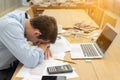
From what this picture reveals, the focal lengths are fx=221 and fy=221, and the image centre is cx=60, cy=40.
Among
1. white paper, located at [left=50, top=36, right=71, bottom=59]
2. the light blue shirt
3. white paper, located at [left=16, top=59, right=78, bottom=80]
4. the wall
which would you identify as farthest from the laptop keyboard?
the wall

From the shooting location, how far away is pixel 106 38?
1.74m

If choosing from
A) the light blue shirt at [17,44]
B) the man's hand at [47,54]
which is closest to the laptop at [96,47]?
the man's hand at [47,54]

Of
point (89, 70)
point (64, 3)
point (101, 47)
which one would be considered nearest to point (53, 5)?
point (64, 3)

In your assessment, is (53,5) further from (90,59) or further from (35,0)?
(90,59)

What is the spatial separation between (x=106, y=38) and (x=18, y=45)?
71cm

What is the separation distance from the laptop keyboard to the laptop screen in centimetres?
6

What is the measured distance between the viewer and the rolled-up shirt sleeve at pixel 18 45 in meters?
1.41

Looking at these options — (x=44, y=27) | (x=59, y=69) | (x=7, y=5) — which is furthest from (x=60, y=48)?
(x=7, y=5)

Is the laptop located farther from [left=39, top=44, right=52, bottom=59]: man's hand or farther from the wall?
the wall

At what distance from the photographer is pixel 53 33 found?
1.53 m

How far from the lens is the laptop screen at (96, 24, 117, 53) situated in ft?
5.35

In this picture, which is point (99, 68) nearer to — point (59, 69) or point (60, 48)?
point (59, 69)

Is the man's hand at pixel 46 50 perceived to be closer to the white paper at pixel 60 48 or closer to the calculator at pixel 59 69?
the white paper at pixel 60 48

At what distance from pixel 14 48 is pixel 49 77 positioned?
0.32 m
